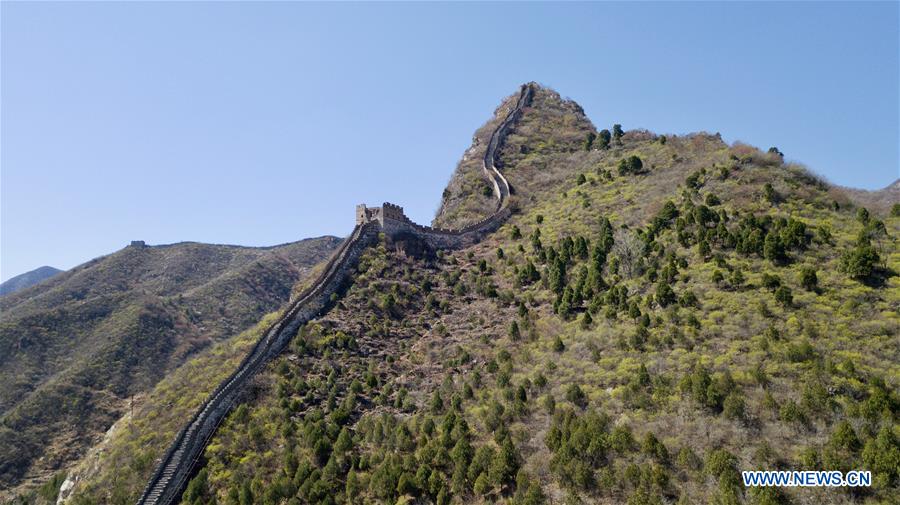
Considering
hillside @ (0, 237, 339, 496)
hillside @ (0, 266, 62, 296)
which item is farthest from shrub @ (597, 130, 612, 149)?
hillside @ (0, 266, 62, 296)

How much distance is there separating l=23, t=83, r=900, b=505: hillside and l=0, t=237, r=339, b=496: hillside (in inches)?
728

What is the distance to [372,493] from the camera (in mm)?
28172

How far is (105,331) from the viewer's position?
75188mm

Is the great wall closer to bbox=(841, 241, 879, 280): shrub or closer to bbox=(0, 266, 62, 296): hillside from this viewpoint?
bbox=(841, 241, 879, 280): shrub

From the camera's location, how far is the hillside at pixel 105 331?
55375 mm

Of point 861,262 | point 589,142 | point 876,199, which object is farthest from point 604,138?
point 861,262

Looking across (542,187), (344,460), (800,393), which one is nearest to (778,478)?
(800,393)

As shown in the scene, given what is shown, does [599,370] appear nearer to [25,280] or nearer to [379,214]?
[379,214]

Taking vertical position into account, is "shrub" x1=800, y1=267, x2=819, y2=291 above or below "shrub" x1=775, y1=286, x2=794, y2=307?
above

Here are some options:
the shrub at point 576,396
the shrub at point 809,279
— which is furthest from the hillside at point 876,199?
the shrub at point 576,396

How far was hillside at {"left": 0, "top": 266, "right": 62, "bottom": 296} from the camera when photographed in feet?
583

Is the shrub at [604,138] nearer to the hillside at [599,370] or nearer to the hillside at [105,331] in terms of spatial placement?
the hillside at [599,370]

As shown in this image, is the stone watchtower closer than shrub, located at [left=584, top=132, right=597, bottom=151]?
Yes

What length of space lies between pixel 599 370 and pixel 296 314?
23.6m
